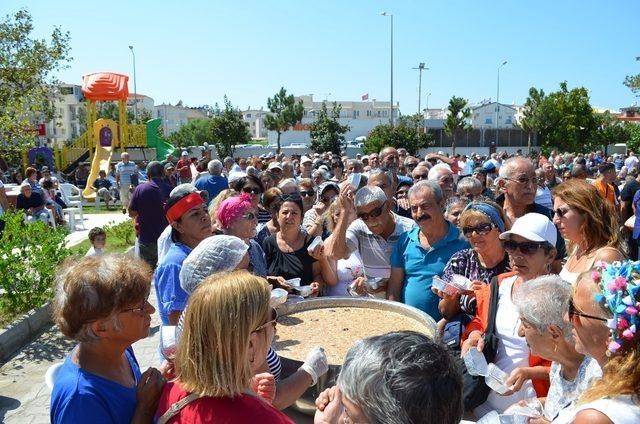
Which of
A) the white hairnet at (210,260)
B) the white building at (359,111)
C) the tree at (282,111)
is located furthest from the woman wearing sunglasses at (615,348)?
the white building at (359,111)

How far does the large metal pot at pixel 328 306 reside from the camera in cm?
275

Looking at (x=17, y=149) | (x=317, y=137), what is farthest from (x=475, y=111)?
(x=17, y=149)

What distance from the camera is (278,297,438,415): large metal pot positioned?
9.04ft

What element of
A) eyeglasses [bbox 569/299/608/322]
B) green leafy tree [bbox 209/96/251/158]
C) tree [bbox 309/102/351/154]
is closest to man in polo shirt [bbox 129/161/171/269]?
eyeglasses [bbox 569/299/608/322]

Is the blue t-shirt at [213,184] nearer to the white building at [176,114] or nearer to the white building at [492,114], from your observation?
the white building at [492,114]

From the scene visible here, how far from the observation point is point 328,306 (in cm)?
380

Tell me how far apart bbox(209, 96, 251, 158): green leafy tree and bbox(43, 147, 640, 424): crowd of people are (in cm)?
3632

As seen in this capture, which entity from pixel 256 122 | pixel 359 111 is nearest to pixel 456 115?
pixel 359 111

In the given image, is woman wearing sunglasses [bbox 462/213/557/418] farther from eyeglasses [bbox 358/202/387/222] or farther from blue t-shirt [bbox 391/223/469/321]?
eyeglasses [bbox 358/202/387/222]

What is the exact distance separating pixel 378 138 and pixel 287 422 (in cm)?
3131

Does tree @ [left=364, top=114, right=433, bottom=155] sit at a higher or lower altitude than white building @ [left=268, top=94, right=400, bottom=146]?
lower

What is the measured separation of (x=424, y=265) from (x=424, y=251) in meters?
0.11

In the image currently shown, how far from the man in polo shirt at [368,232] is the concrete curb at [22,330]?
13.0 ft

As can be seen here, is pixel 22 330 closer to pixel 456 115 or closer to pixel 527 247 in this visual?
pixel 527 247
